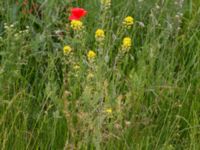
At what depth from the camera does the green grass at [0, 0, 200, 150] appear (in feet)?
8.84

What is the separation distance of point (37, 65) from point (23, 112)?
0.50 m

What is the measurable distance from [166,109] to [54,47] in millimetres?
696

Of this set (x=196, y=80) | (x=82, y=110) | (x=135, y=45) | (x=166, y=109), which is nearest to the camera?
(x=82, y=110)

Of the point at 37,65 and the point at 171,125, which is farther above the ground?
the point at 37,65

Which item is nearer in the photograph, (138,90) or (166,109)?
(138,90)

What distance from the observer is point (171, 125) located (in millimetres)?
2975

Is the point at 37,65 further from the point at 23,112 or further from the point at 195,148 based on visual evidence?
the point at 195,148

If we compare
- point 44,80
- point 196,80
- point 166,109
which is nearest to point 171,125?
point 166,109

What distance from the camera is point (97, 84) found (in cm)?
254

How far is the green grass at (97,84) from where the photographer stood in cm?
269

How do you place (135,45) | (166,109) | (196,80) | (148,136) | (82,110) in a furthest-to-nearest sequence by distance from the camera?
(135,45) < (196,80) < (166,109) < (148,136) < (82,110)

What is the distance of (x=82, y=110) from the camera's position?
263 cm

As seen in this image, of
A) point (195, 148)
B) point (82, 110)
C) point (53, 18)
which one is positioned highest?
point (53, 18)

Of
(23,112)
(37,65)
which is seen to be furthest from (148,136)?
(37,65)
